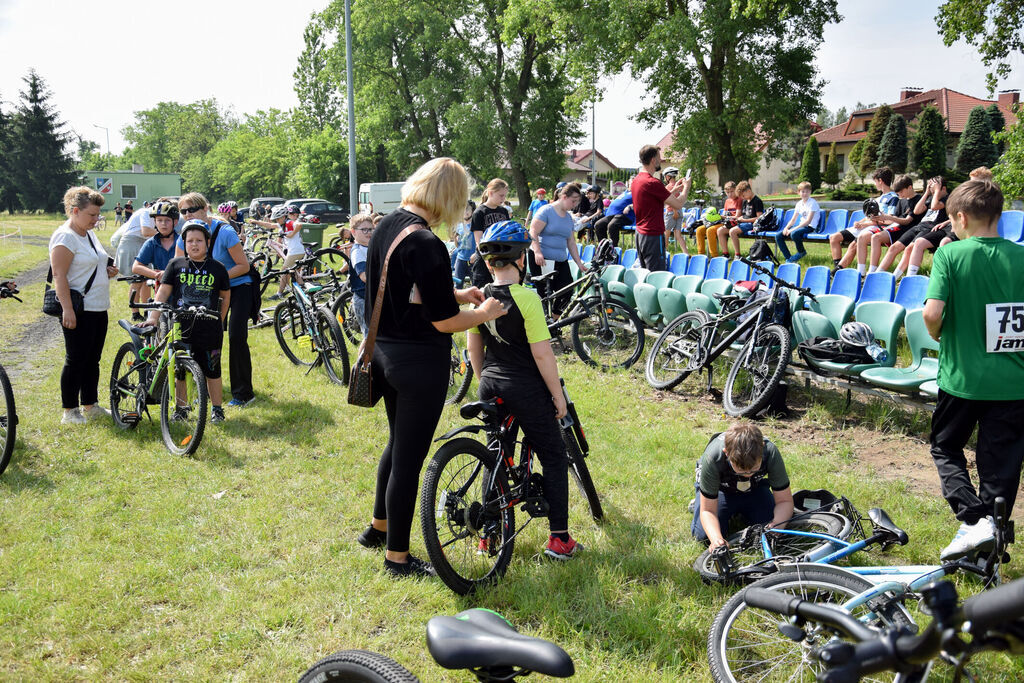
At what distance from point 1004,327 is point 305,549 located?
380 cm

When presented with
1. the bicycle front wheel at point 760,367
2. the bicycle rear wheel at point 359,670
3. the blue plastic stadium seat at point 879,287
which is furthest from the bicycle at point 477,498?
the blue plastic stadium seat at point 879,287

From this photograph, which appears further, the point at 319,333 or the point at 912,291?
the point at 319,333

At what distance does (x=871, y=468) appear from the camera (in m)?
5.64

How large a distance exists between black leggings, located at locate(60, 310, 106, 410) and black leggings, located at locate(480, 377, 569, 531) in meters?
4.38

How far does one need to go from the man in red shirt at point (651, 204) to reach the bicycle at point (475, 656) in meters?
8.20

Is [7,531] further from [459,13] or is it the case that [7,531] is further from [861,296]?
[459,13]

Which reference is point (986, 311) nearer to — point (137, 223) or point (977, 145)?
point (137, 223)

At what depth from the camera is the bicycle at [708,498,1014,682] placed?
2.75m

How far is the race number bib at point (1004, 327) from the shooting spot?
368cm

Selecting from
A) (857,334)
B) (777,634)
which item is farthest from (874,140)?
(777,634)

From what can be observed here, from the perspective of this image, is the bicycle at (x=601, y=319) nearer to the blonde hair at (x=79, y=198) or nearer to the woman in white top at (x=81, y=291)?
the woman in white top at (x=81, y=291)

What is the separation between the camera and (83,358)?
22.6 ft

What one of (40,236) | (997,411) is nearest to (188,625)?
(997,411)

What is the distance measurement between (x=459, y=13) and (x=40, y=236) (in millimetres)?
22126
